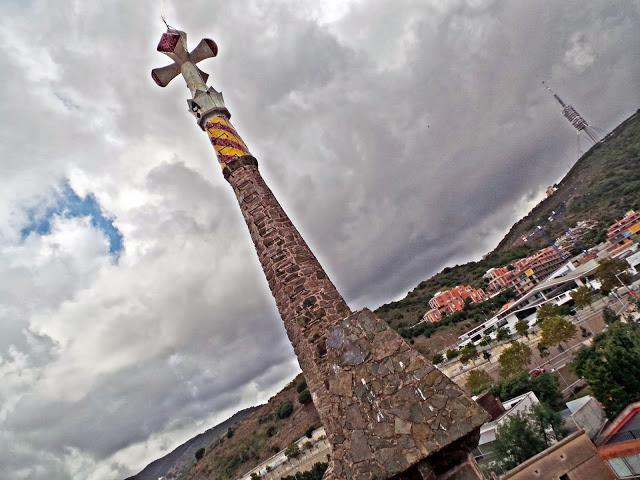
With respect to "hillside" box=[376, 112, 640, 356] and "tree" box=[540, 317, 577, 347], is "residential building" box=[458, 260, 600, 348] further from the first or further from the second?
"tree" box=[540, 317, 577, 347]

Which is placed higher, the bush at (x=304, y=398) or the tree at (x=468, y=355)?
the bush at (x=304, y=398)

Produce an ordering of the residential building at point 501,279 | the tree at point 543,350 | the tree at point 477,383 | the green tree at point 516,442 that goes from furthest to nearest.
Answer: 1. the residential building at point 501,279
2. the tree at point 543,350
3. the tree at point 477,383
4. the green tree at point 516,442

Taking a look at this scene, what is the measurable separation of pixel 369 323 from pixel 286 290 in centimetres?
287

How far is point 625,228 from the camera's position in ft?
245

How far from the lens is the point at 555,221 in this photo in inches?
5037

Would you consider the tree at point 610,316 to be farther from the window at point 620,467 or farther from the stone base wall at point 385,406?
the stone base wall at point 385,406

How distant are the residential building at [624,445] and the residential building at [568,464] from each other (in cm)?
48

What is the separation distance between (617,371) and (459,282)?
10374 centimetres

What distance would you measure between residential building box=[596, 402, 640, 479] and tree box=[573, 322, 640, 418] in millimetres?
4476

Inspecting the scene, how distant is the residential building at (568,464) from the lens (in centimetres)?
1838

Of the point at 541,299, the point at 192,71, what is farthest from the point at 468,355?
the point at 192,71

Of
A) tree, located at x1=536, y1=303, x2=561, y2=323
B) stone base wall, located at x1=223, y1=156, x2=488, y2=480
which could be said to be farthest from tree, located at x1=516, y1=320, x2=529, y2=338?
stone base wall, located at x1=223, y1=156, x2=488, y2=480

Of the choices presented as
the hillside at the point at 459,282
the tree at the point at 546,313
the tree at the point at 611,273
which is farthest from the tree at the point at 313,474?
the tree at the point at 611,273

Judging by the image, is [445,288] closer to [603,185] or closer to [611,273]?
[603,185]
